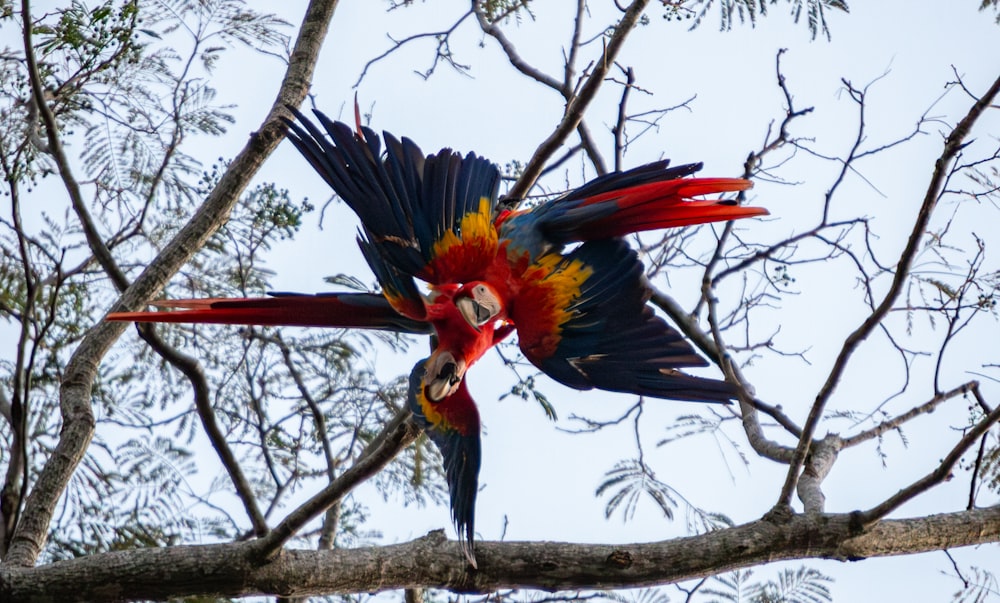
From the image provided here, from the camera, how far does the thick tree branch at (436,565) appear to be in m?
2.34

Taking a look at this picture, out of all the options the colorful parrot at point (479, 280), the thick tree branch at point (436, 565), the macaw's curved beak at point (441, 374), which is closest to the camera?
the thick tree branch at point (436, 565)

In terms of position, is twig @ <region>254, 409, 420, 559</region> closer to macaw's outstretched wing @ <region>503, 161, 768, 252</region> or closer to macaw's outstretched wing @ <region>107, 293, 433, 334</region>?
macaw's outstretched wing @ <region>107, 293, 433, 334</region>

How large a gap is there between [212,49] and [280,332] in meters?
1.18

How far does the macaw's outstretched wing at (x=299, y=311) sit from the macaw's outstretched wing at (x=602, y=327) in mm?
344

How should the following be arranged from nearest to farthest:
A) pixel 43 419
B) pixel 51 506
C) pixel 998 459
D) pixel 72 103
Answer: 1. pixel 51 506
2. pixel 998 459
3. pixel 72 103
4. pixel 43 419

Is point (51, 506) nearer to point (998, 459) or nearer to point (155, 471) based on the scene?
point (155, 471)

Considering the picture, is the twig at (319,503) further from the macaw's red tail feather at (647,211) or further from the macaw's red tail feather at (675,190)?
the macaw's red tail feather at (675,190)

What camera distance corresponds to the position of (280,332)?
4.13 m

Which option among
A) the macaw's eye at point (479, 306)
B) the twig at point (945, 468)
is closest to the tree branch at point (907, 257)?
the twig at point (945, 468)

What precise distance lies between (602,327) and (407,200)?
69 centimetres

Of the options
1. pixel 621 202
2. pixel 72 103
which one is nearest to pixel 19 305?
pixel 72 103

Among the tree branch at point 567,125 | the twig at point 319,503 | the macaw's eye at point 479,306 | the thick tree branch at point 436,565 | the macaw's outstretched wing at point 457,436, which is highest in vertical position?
the tree branch at point 567,125

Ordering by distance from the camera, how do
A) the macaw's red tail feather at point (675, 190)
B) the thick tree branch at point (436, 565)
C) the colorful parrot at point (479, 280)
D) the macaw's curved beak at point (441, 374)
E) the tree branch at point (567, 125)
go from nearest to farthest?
the thick tree branch at point (436, 565) → the macaw's curved beak at point (441, 374) → the colorful parrot at point (479, 280) → the macaw's red tail feather at point (675, 190) → the tree branch at point (567, 125)

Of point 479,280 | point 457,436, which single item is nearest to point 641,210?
point 479,280
